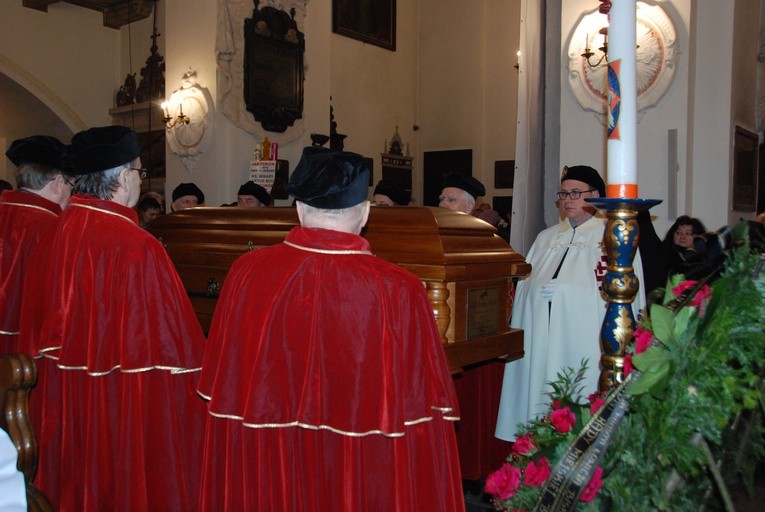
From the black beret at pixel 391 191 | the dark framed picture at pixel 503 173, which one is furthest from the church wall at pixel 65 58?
the black beret at pixel 391 191

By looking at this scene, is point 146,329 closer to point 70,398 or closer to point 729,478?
point 70,398

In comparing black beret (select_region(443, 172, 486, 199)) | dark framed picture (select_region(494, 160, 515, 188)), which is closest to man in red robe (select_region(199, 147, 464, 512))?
black beret (select_region(443, 172, 486, 199))

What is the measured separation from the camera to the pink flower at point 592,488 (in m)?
1.21

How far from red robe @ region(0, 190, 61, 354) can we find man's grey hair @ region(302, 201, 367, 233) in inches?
68.6

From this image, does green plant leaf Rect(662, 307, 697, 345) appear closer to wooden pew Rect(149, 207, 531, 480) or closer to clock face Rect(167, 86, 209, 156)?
wooden pew Rect(149, 207, 531, 480)

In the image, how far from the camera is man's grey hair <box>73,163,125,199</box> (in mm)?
2654

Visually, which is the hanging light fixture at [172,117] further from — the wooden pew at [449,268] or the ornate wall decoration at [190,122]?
the wooden pew at [449,268]

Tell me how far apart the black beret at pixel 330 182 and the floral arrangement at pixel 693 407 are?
914mm

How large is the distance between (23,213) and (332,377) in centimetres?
216

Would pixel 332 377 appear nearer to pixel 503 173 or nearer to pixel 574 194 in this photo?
pixel 574 194

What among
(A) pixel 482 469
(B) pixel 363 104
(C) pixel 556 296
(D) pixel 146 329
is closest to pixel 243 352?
(D) pixel 146 329

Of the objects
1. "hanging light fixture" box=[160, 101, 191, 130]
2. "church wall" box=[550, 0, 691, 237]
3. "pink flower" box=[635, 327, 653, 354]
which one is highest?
"hanging light fixture" box=[160, 101, 191, 130]

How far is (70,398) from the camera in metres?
2.63

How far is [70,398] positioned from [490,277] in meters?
1.68
